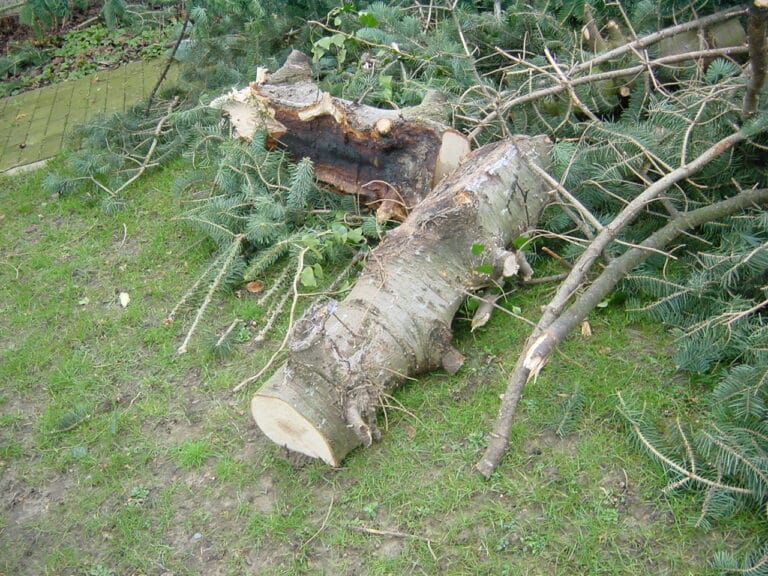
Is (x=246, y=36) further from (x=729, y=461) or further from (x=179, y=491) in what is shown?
(x=729, y=461)

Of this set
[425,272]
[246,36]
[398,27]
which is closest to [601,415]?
[425,272]

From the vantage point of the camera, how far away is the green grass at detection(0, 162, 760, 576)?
102 inches

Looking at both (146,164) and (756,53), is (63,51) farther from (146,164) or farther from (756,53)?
(756,53)

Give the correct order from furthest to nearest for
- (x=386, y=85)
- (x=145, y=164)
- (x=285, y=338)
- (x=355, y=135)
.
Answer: (x=145, y=164) → (x=386, y=85) → (x=355, y=135) → (x=285, y=338)

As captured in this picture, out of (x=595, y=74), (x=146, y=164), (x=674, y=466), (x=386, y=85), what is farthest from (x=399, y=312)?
(x=146, y=164)

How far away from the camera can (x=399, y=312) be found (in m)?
3.12

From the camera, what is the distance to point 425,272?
324cm

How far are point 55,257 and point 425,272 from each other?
277 cm

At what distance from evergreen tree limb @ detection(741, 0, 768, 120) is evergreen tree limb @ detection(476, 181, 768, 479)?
13 centimetres

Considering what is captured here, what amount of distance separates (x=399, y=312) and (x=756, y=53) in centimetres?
167

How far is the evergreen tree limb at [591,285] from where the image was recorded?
2.65 meters

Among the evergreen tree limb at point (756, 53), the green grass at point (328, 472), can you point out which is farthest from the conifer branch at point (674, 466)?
the evergreen tree limb at point (756, 53)

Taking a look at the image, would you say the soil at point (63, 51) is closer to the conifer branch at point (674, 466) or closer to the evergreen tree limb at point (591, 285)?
the evergreen tree limb at point (591, 285)

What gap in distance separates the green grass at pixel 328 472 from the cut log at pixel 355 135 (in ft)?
2.80
